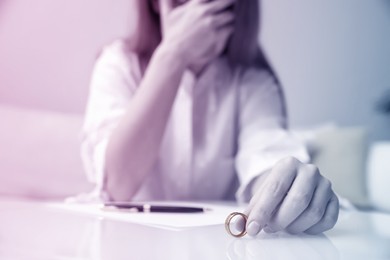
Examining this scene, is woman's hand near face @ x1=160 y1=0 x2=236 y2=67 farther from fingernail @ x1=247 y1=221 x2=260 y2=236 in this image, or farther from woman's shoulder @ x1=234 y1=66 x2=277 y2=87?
fingernail @ x1=247 y1=221 x2=260 y2=236

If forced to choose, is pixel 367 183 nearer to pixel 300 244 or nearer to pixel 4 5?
pixel 300 244

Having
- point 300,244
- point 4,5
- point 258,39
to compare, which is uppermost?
point 4,5

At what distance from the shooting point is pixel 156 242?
39 cm

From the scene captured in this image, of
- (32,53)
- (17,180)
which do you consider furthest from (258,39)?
(17,180)

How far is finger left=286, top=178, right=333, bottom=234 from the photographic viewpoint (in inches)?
16.6

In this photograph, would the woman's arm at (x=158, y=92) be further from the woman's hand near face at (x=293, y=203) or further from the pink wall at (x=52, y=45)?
the woman's hand near face at (x=293, y=203)

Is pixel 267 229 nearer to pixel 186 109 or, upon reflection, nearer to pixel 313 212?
pixel 313 212

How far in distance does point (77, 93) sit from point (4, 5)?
0.25 meters

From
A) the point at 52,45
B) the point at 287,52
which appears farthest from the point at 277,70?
the point at 52,45

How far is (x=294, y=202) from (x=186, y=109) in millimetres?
489

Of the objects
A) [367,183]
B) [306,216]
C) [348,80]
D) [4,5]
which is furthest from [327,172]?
[4,5]

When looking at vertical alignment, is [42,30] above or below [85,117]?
above

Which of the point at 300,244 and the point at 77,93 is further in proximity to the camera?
the point at 77,93

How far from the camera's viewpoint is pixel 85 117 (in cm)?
86
